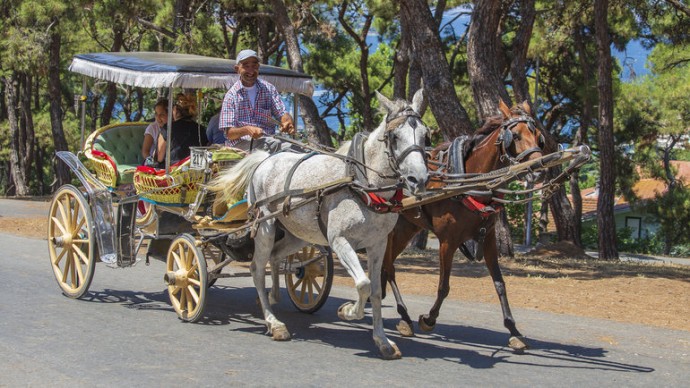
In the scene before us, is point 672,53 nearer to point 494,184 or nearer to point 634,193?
point 634,193

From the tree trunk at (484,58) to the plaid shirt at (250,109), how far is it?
5892 mm

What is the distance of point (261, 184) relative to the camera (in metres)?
8.48

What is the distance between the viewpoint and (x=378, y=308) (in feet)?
24.9

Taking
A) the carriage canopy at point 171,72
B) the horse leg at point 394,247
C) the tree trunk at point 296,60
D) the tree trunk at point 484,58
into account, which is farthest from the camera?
the tree trunk at point 296,60

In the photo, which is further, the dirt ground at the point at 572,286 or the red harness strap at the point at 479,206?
the dirt ground at the point at 572,286

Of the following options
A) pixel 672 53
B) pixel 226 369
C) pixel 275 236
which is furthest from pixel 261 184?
pixel 672 53

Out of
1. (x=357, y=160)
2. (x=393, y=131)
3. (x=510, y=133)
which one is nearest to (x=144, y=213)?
(x=357, y=160)

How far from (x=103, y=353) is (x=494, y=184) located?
11.6 ft

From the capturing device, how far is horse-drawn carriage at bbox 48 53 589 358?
7.32 meters

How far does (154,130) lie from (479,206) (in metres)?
4.19

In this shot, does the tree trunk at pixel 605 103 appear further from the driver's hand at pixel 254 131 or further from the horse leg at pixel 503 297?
the driver's hand at pixel 254 131

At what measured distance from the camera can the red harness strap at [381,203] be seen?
23.9ft

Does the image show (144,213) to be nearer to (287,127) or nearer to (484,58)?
(287,127)

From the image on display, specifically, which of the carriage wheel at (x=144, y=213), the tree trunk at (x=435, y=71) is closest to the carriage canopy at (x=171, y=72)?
the carriage wheel at (x=144, y=213)
